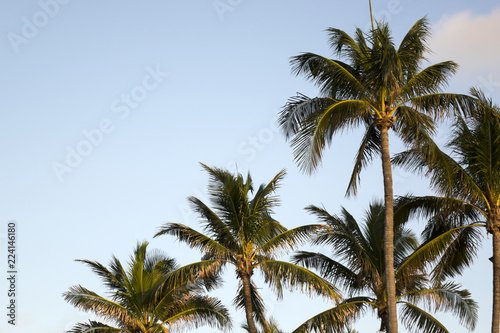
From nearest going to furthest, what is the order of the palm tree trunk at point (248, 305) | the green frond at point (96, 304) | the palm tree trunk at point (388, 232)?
the palm tree trunk at point (388, 232) < the palm tree trunk at point (248, 305) < the green frond at point (96, 304)

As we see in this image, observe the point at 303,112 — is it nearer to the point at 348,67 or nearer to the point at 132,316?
the point at 348,67

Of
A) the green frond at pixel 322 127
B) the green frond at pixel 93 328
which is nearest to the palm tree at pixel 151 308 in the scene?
the green frond at pixel 93 328

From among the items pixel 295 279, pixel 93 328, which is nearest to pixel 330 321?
pixel 295 279

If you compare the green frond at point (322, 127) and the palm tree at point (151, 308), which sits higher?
the green frond at point (322, 127)

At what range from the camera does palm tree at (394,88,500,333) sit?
19.7 m

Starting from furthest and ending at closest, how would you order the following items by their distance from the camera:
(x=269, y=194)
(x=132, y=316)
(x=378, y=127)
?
(x=132, y=316)
(x=269, y=194)
(x=378, y=127)

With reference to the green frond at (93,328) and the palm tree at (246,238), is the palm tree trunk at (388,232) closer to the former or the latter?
the palm tree at (246,238)

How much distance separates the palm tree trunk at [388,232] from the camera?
1848cm

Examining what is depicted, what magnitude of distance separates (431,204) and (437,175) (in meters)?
1.49

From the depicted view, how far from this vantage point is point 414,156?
872 inches

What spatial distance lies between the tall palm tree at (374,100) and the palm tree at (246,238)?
11.0 feet

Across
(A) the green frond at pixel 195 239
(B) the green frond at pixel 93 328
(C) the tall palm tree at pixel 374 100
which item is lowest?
(B) the green frond at pixel 93 328

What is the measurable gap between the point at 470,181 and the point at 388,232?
299 cm

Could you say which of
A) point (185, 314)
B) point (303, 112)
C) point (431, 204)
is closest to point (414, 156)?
point (431, 204)
